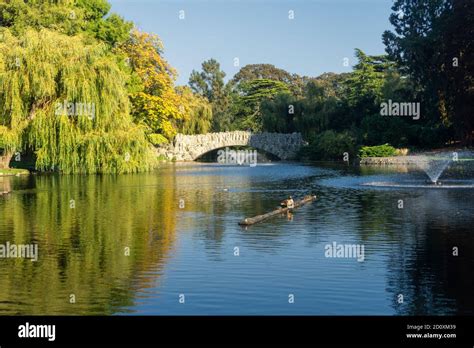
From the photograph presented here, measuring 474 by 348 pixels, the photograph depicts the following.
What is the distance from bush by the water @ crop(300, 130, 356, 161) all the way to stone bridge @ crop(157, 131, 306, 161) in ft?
12.5

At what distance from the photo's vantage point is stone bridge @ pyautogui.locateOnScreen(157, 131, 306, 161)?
91125mm

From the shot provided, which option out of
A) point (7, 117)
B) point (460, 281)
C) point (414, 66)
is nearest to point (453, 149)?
point (414, 66)

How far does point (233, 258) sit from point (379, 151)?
198ft

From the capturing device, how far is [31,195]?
34469mm

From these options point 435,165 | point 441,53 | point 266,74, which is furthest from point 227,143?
point 266,74

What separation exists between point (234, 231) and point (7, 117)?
30396mm

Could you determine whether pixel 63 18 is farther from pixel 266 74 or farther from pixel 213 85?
pixel 266 74

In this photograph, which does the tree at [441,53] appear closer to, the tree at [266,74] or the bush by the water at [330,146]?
the bush by the water at [330,146]

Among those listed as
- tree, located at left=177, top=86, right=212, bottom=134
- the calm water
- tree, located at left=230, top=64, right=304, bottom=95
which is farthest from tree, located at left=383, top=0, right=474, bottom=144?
tree, located at left=230, top=64, right=304, bottom=95

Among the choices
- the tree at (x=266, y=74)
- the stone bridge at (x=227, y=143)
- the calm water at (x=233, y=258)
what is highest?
the tree at (x=266, y=74)

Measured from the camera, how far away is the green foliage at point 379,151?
75.1m

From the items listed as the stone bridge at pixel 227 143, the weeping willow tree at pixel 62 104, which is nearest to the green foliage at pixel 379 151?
the stone bridge at pixel 227 143

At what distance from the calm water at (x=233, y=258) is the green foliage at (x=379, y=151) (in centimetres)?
4320
